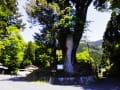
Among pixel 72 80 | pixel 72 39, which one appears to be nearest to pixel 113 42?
pixel 72 39

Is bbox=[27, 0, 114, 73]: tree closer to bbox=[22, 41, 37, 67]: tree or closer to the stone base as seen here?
the stone base

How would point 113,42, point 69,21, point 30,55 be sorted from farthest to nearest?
1. point 30,55
2. point 113,42
3. point 69,21

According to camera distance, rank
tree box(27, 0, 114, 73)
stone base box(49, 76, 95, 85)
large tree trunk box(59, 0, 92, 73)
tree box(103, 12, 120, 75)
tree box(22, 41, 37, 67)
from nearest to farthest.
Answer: stone base box(49, 76, 95, 85) < tree box(27, 0, 114, 73) < large tree trunk box(59, 0, 92, 73) < tree box(103, 12, 120, 75) < tree box(22, 41, 37, 67)

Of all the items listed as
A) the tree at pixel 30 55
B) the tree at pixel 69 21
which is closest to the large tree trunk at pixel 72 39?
the tree at pixel 69 21

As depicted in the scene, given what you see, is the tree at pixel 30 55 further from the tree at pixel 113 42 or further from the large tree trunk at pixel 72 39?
the large tree trunk at pixel 72 39

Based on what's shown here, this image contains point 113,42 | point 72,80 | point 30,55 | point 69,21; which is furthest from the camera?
point 30,55

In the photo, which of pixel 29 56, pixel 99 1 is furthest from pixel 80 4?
pixel 29 56

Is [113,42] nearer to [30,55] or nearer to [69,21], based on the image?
[69,21]

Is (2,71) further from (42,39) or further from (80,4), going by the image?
(80,4)

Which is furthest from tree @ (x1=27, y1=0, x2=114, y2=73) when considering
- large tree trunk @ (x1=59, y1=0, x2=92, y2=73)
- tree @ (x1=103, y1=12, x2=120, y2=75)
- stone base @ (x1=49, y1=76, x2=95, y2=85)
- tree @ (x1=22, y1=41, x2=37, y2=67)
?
tree @ (x1=22, y1=41, x2=37, y2=67)

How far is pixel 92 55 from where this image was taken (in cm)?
9638

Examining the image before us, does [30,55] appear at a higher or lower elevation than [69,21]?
lower

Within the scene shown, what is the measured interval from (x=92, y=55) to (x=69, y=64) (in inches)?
2191

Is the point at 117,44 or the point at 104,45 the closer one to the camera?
the point at 117,44
